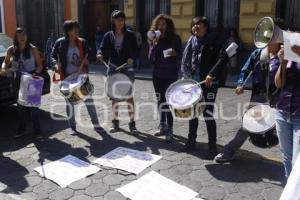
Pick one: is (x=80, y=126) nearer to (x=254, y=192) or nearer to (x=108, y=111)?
(x=108, y=111)

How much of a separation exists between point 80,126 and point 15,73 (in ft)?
4.29

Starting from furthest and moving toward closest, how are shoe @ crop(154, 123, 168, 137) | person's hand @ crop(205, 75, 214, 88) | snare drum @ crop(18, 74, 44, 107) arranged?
shoe @ crop(154, 123, 168, 137), snare drum @ crop(18, 74, 44, 107), person's hand @ crop(205, 75, 214, 88)

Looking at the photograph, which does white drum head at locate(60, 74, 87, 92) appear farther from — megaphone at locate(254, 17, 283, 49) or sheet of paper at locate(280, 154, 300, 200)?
sheet of paper at locate(280, 154, 300, 200)

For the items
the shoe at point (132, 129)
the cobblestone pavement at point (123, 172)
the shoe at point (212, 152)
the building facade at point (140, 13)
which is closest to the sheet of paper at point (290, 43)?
the cobblestone pavement at point (123, 172)

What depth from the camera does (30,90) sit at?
5559 mm

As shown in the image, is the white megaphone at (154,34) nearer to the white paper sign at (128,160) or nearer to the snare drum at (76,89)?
the snare drum at (76,89)

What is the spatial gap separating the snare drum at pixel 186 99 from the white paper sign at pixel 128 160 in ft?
2.41

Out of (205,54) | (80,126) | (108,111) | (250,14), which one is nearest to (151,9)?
(250,14)

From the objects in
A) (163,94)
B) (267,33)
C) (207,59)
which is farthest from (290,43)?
(163,94)

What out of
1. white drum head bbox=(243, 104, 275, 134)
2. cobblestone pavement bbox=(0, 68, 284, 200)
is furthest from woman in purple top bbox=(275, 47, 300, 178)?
cobblestone pavement bbox=(0, 68, 284, 200)

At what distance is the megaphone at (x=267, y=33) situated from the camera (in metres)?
3.41

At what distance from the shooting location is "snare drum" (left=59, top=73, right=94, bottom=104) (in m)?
5.44

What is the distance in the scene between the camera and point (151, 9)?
1394 centimetres

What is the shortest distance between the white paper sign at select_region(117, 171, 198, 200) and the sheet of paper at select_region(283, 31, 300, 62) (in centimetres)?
175
